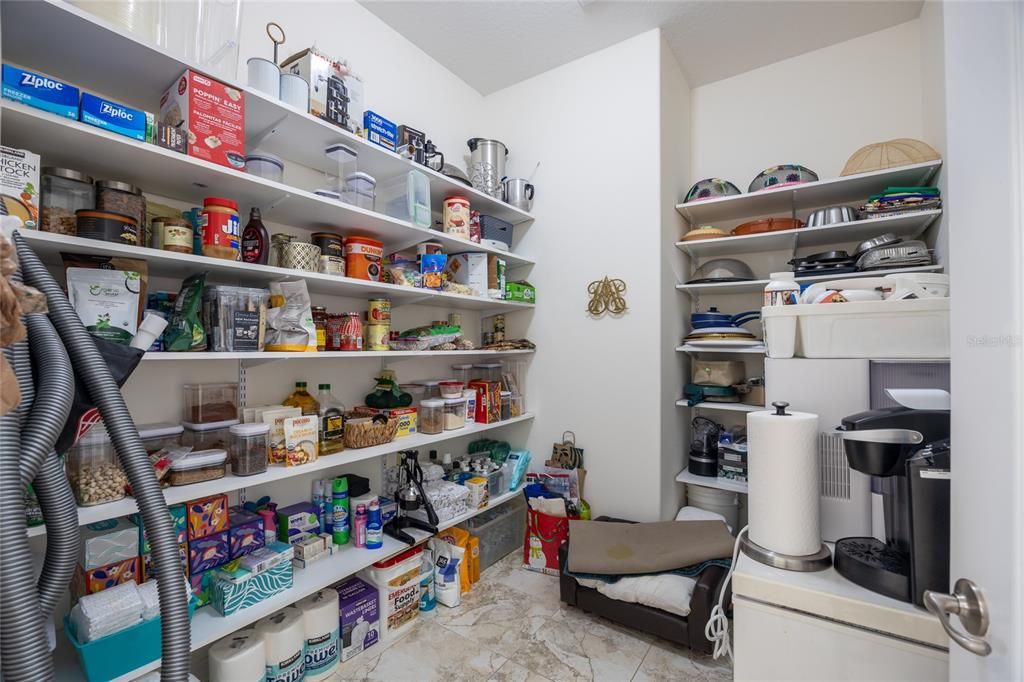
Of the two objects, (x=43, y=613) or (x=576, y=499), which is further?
(x=576, y=499)

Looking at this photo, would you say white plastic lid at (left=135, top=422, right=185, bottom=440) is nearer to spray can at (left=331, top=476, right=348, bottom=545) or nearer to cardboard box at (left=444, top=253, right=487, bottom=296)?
spray can at (left=331, top=476, right=348, bottom=545)

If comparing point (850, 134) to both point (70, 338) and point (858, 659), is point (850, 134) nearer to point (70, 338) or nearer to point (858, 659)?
point (858, 659)

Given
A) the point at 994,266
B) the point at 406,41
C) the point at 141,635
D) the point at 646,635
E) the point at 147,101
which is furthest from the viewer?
the point at 406,41

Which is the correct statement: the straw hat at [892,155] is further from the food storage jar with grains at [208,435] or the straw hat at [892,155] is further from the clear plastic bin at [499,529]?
the food storage jar with grains at [208,435]

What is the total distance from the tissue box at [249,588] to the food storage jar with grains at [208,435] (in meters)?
0.42

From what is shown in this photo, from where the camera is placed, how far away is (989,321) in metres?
0.55

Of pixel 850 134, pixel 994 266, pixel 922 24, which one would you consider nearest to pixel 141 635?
pixel 994 266

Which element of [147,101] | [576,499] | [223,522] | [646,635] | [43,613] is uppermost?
[147,101]

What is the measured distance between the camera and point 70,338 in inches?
33.2

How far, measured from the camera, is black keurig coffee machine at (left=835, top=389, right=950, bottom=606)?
0.76 meters

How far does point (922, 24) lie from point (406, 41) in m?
2.73

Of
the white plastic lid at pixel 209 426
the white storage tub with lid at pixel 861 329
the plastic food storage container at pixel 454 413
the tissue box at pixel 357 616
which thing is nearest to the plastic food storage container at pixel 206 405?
the white plastic lid at pixel 209 426

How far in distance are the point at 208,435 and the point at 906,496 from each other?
1940 millimetres

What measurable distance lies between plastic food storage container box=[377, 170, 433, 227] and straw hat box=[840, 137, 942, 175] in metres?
2.12
